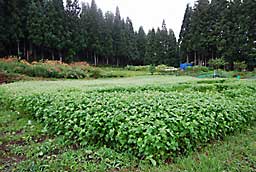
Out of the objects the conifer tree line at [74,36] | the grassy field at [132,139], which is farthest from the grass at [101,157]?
the conifer tree line at [74,36]

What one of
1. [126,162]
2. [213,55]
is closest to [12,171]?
[126,162]

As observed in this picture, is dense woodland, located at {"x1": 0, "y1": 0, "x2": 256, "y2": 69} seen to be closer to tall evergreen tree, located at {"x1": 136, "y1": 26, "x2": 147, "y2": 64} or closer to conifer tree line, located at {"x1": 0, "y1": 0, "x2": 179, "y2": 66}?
conifer tree line, located at {"x1": 0, "y1": 0, "x2": 179, "y2": 66}

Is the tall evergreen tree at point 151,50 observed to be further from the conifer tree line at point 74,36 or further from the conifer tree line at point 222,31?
the conifer tree line at point 222,31

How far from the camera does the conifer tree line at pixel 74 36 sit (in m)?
20.4

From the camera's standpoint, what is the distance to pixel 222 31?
24.6 metres

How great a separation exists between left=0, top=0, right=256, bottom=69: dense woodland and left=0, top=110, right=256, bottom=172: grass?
20.1m

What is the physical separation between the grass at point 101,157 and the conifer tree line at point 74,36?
2001 cm

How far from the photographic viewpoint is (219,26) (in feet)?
81.6

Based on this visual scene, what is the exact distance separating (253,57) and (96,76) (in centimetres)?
1772

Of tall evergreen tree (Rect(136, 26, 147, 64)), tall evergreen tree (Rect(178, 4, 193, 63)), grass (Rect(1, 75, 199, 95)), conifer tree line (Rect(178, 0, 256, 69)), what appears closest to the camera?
grass (Rect(1, 75, 199, 95))

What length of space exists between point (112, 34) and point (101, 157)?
31.0 m

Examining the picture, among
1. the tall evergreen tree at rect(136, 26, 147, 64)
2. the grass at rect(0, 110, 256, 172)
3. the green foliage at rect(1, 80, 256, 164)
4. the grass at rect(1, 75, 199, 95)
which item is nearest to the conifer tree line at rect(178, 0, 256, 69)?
the tall evergreen tree at rect(136, 26, 147, 64)

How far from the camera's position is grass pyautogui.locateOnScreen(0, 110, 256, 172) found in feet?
7.09

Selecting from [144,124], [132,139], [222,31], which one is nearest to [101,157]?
[132,139]
